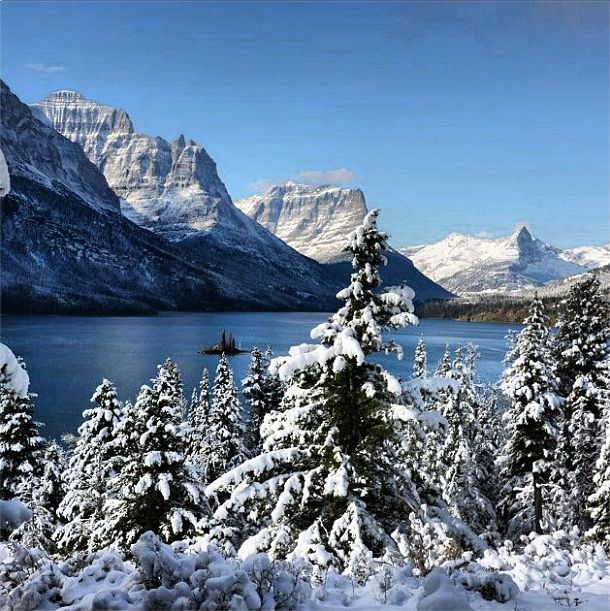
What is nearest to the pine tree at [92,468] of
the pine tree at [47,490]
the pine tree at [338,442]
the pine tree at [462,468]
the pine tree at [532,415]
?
the pine tree at [47,490]

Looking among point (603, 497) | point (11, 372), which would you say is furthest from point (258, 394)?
point (11, 372)

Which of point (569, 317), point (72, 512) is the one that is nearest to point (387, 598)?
point (72, 512)

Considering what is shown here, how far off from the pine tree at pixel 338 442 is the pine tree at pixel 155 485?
15.6ft

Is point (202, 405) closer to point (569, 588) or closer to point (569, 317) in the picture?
point (569, 317)

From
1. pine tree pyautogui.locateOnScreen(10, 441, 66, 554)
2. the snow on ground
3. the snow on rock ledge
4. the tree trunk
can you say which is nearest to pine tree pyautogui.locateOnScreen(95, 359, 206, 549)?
pine tree pyautogui.locateOnScreen(10, 441, 66, 554)

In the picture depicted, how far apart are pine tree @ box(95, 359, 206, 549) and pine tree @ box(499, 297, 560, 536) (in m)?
14.6

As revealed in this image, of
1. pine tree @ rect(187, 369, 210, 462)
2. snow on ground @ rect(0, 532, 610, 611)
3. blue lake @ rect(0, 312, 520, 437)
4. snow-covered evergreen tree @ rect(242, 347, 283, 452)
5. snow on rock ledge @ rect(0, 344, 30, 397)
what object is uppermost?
snow on rock ledge @ rect(0, 344, 30, 397)

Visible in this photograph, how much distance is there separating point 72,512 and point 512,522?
800 inches

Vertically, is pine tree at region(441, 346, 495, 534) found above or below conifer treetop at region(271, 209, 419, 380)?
below

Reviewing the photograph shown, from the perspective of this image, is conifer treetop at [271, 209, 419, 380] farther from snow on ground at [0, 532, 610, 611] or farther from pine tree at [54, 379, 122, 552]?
pine tree at [54, 379, 122, 552]

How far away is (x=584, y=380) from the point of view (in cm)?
2381

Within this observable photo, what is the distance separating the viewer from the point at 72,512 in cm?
2070

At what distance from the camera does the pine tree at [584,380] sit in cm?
2366

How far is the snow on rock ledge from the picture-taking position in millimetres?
5684
